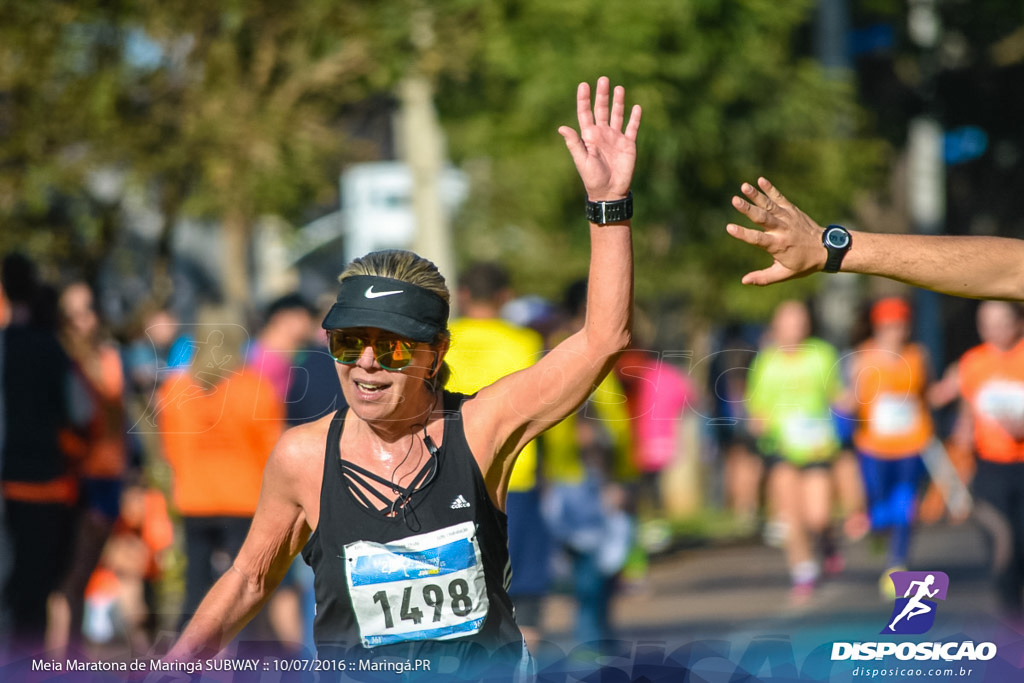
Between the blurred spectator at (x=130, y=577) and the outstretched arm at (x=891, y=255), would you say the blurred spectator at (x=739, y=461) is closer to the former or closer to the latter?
the blurred spectator at (x=130, y=577)

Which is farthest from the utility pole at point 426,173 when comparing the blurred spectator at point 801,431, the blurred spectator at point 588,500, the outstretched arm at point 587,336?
the outstretched arm at point 587,336

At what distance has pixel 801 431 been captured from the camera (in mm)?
10867

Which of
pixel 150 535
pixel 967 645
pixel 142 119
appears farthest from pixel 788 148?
pixel 967 645

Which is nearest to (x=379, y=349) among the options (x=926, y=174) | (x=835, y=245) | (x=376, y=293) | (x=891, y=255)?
(x=376, y=293)

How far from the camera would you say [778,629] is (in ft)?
29.1

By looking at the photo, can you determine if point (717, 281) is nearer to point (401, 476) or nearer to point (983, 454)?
point (983, 454)

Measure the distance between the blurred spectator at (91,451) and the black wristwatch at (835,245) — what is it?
16.3 feet

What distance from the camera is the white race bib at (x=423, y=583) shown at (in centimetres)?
353

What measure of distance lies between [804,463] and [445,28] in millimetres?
4263

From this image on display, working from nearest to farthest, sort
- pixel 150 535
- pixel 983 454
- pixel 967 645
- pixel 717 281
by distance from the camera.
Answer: pixel 967 645, pixel 983 454, pixel 150 535, pixel 717 281

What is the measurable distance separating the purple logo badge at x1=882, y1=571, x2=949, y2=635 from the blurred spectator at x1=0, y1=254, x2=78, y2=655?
4268 mm

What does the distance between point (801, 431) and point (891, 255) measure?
24.3 ft

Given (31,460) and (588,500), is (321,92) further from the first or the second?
(31,460)

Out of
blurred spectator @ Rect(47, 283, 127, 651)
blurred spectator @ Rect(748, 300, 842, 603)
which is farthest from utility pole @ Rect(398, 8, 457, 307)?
blurred spectator @ Rect(47, 283, 127, 651)
